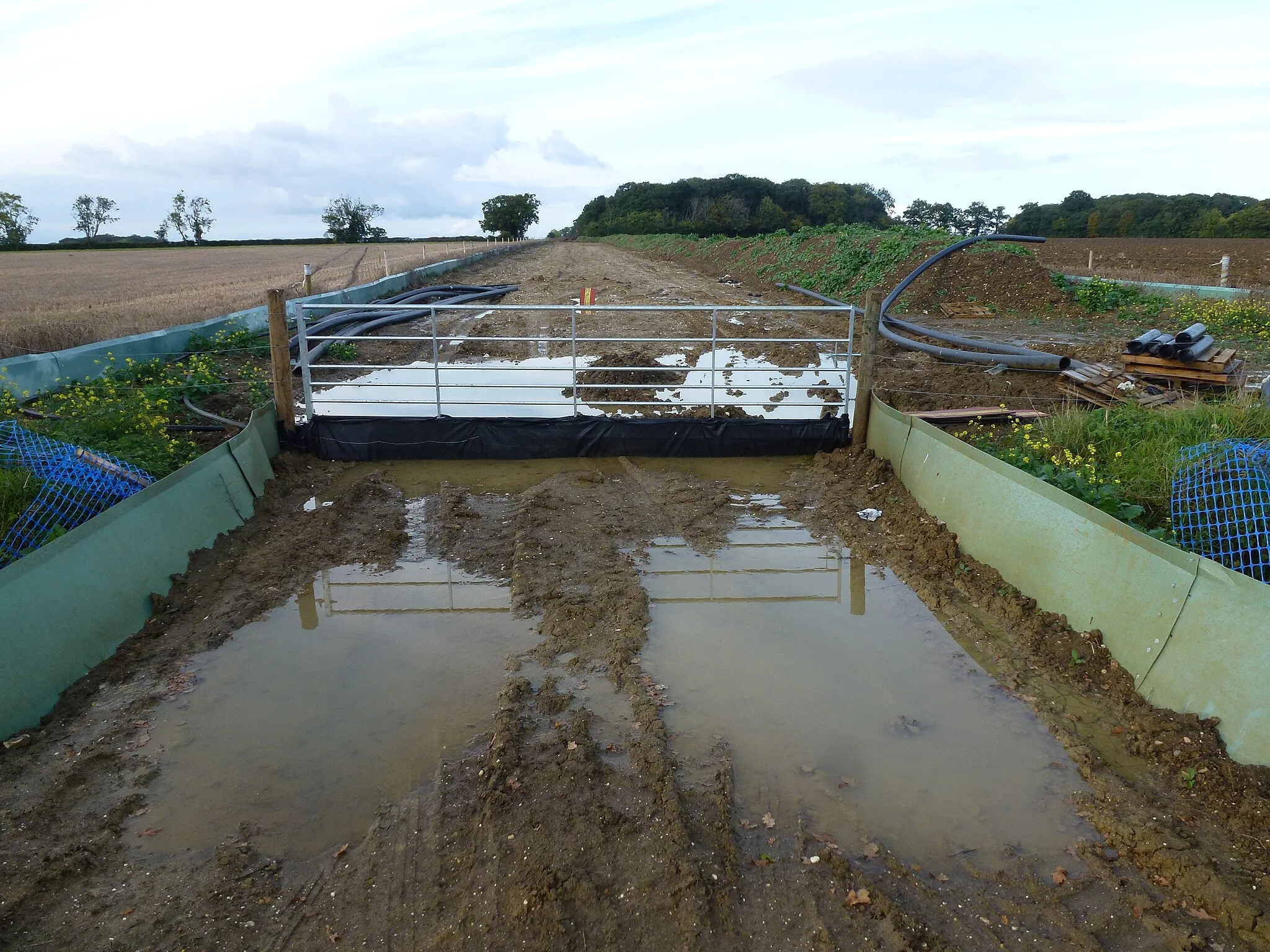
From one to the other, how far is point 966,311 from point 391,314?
13.0 meters

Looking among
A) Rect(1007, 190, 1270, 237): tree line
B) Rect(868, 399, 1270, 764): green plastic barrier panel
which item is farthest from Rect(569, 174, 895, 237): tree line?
Rect(868, 399, 1270, 764): green plastic barrier panel

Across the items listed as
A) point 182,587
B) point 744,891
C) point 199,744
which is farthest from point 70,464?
point 744,891

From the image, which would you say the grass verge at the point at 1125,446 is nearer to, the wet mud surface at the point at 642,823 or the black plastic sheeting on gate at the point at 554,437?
the wet mud surface at the point at 642,823

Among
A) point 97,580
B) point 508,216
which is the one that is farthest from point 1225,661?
point 508,216

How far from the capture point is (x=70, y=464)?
20.0 feet

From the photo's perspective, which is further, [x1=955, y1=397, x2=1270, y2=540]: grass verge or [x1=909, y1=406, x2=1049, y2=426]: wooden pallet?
[x1=909, y1=406, x2=1049, y2=426]: wooden pallet

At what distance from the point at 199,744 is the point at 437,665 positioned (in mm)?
1266

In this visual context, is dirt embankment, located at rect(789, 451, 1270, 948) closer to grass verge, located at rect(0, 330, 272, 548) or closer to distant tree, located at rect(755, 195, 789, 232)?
grass verge, located at rect(0, 330, 272, 548)

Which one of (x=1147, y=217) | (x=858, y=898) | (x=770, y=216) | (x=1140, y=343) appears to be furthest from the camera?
(x=770, y=216)

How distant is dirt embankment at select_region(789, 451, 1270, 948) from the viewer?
10.1ft

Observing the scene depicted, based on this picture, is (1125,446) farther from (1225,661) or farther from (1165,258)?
(1165,258)

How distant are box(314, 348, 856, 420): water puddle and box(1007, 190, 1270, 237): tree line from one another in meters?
50.1

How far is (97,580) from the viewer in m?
4.87

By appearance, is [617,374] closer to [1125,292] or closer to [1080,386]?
[1080,386]
